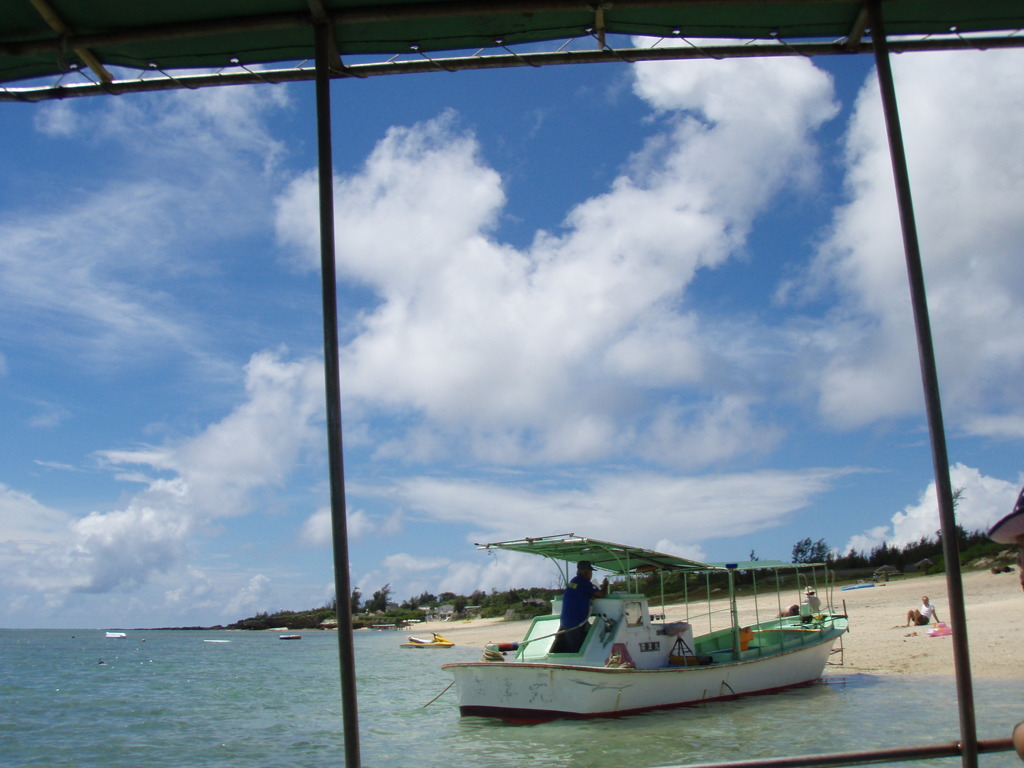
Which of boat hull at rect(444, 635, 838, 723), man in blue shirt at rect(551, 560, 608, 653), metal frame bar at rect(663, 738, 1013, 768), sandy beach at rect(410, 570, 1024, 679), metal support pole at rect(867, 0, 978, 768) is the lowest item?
sandy beach at rect(410, 570, 1024, 679)

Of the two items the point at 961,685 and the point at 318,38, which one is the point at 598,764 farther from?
the point at 318,38

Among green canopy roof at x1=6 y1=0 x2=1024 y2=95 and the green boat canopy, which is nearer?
green canopy roof at x1=6 y1=0 x2=1024 y2=95

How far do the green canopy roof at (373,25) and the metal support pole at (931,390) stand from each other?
0.57 meters

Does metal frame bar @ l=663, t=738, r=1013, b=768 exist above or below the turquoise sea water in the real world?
above

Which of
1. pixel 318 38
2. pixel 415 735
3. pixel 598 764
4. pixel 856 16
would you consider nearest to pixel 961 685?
pixel 856 16

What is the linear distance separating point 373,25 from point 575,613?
11806 mm

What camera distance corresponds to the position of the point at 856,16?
4246 mm

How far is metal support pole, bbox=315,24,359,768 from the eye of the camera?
10.8ft

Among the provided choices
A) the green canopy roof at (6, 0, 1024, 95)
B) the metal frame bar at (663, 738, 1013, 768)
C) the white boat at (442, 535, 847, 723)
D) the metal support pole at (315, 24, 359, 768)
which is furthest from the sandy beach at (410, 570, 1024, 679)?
the metal support pole at (315, 24, 359, 768)

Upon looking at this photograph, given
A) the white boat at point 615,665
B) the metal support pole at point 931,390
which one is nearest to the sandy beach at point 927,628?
the white boat at point 615,665

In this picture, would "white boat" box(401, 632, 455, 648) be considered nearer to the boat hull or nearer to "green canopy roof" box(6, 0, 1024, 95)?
the boat hull

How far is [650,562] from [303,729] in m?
9.11

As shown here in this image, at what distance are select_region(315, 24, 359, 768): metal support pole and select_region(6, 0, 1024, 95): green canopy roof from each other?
0.42 m

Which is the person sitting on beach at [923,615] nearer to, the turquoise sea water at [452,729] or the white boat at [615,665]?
the turquoise sea water at [452,729]
